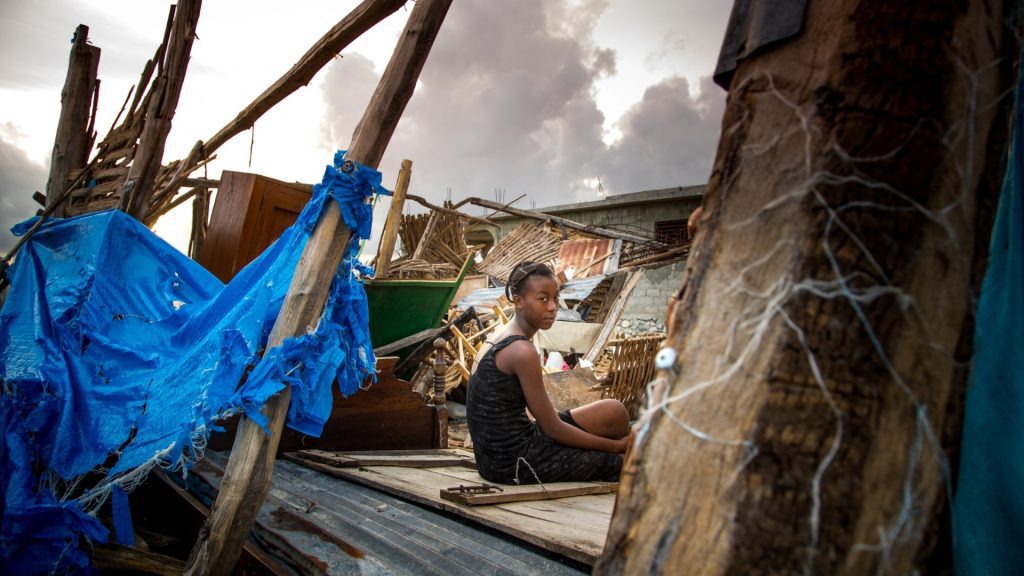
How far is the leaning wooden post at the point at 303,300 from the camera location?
6.48 ft

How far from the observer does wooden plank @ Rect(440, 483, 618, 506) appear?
2.34m

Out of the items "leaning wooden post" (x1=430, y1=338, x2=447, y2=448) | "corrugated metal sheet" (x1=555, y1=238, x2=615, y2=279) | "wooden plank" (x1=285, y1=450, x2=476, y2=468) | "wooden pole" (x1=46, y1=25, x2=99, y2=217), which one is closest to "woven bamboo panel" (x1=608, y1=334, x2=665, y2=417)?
"leaning wooden post" (x1=430, y1=338, x2=447, y2=448)

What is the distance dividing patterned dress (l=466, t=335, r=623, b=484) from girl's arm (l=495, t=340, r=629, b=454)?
36mm

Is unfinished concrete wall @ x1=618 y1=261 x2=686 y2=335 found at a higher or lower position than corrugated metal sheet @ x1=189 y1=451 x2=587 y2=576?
higher

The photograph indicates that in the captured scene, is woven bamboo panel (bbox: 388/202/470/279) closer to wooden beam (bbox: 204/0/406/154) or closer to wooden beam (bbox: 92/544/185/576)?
wooden beam (bbox: 204/0/406/154)

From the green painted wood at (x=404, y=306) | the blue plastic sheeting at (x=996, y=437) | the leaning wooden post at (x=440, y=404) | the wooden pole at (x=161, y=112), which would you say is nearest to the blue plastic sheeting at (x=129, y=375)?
the wooden pole at (x=161, y=112)

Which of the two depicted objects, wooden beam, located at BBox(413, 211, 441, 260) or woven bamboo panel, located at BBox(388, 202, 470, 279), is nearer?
woven bamboo panel, located at BBox(388, 202, 470, 279)

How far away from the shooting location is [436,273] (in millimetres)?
8891

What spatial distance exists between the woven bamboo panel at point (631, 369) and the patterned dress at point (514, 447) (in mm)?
4140

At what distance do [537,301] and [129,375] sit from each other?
7.34 ft

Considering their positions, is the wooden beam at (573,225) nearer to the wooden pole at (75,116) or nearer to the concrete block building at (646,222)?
the concrete block building at (646,222)

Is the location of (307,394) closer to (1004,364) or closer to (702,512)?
(702,512)

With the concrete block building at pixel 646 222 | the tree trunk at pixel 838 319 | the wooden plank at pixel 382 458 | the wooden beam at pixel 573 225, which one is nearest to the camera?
the tree trunk at pixel 838 319

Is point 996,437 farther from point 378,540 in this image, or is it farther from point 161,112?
point 161,112
